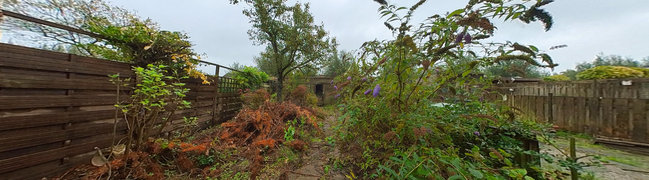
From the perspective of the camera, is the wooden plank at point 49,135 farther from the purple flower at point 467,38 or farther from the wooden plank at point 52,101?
the purple flower at point 467,38

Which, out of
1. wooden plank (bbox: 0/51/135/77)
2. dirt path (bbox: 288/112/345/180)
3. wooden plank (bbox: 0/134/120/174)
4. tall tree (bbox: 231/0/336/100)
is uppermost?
tall tree (bbox: 231/0/336/100)

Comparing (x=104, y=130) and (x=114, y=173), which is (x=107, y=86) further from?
(x=114, y=173)

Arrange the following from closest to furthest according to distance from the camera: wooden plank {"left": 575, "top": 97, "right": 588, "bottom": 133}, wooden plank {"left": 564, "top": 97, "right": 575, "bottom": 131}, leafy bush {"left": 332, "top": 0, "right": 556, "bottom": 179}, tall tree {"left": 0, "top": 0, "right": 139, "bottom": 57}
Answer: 1. leafy bush {"left": 332, "top": 0, "right": 556, "bottom": 179}
2. tall tree {"left": 0, "top": 0, "right": 139, "bottom": 57}
3. wooden plank {"left": 575, "top": 97, "right": 588, "bottom": 133}
4. wooden plank {"left": 564, "top": 97, "right": 575, "bottom": 131}

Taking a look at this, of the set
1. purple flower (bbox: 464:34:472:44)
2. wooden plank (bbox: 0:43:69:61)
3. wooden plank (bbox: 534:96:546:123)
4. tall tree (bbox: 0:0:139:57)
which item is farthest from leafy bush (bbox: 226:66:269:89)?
wooden plank (bbox: 534:96:546:123)

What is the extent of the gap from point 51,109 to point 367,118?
274 cm

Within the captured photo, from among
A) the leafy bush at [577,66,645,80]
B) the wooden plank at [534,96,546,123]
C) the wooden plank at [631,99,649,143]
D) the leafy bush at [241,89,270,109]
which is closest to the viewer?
the wooden plank at [631,99,649,143]

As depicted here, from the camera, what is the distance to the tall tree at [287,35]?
7387 millimetres

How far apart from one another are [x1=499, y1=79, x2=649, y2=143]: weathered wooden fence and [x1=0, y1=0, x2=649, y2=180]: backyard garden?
38cm

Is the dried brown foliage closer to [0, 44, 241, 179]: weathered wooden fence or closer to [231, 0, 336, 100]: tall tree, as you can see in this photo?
[0, 44, 241, 179]: weathered wooden fence

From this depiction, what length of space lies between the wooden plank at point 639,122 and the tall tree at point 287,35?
741 cm

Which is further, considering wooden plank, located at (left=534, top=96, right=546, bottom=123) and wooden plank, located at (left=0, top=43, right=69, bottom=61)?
wooden plank, located at (left=534, top=96, right=546, bottom=123)

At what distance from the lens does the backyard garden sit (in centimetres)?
104

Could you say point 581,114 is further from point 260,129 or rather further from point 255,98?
point 255,98

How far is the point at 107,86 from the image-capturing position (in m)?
2.11
